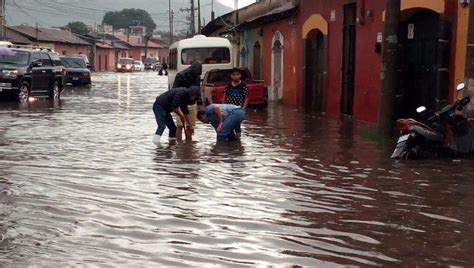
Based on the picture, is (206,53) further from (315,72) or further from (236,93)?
(236,93)

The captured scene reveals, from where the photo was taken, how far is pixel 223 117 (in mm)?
12180

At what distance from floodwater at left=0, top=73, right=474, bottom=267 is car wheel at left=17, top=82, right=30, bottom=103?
1079cm

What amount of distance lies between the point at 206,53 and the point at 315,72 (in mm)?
7020

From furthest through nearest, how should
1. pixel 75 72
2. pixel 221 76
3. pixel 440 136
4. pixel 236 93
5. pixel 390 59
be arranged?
1. pixel 75 72
2. pixel 221 76
3. pixel 236 93
4. pixel 390 59
5. pixel 440 136

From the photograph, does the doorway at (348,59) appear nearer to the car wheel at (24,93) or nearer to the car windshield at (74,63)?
the car wheel at (24,93)

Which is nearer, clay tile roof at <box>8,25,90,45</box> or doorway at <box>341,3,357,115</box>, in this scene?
doorway at <box>341,3,357,115</box>

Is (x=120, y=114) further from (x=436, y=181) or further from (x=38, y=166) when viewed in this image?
(x=436, y=181)

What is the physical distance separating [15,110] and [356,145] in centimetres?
1120

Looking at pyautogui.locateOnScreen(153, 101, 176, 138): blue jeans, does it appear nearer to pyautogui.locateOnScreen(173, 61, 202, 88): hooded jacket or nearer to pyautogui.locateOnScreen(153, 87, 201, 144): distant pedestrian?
pyautogui.locateOnScreen(153, 87, 201, 144): distant pedestrian

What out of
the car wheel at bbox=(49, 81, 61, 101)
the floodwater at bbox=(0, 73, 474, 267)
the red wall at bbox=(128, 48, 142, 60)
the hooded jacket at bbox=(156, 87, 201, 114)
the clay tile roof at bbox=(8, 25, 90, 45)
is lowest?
the floodwater at bbox=(0, 73, 474, 267)

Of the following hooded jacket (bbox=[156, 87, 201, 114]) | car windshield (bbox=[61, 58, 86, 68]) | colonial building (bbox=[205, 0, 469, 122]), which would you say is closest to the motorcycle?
colonial building (bbox=[205, 0, 469, 122])

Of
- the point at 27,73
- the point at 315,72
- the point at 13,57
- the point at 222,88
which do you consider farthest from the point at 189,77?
the point at 13,57

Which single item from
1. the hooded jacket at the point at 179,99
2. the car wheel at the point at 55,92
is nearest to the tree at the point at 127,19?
the car wheel at the point at 55,92

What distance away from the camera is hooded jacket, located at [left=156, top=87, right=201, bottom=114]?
11.9 m
